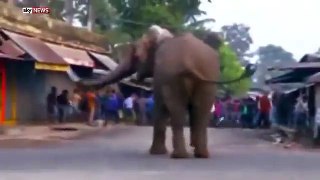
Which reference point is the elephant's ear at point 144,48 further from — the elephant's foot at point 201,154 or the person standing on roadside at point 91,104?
the person standing on roadside at point 91,104

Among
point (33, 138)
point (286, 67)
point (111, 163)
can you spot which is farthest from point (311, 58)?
point (111, 163)

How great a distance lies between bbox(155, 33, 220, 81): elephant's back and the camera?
61.1 feet

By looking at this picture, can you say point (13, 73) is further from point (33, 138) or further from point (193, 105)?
point (193, 105)

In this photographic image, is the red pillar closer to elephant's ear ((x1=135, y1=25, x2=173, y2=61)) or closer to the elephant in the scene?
elephant's ear ((x1=135, y1=25, x2=173, y2=61))

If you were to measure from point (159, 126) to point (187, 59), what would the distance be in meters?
1.98

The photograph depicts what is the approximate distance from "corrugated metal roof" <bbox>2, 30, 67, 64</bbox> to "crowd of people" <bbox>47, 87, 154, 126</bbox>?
69.4 inches

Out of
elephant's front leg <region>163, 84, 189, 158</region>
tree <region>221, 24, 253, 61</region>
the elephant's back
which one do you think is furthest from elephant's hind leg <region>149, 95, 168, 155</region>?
tree <region>221, 24, 253, 61</region>

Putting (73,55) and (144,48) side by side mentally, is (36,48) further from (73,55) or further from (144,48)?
(144,48)

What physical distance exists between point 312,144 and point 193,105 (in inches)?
332

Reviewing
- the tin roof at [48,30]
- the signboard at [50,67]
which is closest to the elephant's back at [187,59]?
the tin roof at [48,30]

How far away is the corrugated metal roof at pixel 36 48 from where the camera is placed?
33438 mm

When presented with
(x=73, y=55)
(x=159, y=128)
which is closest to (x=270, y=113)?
(x=73, y=55)

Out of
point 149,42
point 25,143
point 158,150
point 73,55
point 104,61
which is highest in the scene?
point 104,61

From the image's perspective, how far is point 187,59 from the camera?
18.6 m
